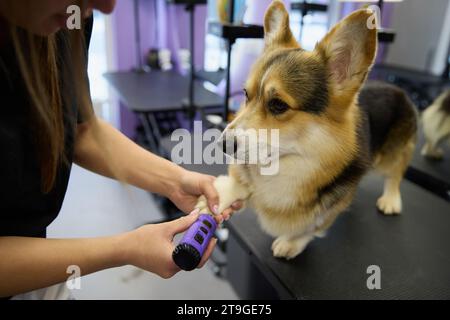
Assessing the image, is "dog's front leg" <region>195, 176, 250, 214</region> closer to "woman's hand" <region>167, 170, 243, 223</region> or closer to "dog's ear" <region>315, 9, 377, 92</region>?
"woman's hand" <region>167, 170, 243, 223</region>

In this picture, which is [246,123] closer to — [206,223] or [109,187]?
[206,223]

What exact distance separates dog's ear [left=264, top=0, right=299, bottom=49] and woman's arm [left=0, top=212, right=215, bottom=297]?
1.80 ft

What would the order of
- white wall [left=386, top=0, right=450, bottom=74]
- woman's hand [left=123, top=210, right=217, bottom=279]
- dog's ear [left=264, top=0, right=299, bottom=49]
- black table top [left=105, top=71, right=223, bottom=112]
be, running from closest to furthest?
woman's hand [left=123, top=210, right=217, bottom=279]
dog's ear [left=264, top=0, right=299, bottom=49]
black table top [left=105, top=71, right=223, bottom=112]
white wall [left=386, top=0, right=450, bottom=74]

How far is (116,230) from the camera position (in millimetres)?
1851

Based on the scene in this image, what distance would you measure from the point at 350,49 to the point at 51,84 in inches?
23.2

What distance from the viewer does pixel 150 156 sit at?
87cm

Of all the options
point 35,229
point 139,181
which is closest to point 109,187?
point 139,181

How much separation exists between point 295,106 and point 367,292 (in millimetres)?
443

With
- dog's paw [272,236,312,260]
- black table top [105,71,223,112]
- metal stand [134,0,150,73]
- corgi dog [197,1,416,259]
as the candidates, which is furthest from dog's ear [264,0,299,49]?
metal stand [134,0,150,73]

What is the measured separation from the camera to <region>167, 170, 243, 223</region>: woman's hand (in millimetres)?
802

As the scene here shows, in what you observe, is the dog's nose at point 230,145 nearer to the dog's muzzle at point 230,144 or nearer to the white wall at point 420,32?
the dog's muzzle at point 230,144

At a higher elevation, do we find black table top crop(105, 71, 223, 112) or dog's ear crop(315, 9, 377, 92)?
dog's ear crop(315, 9, 377, 92)

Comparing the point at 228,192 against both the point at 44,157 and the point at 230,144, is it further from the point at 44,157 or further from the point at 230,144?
the point at 44,157

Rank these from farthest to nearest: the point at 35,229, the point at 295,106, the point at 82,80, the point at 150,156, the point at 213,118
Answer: the point at 213,118 < the point at 150,156 < the point at 295,106 < the point at 35,229 < the point at 82,80
